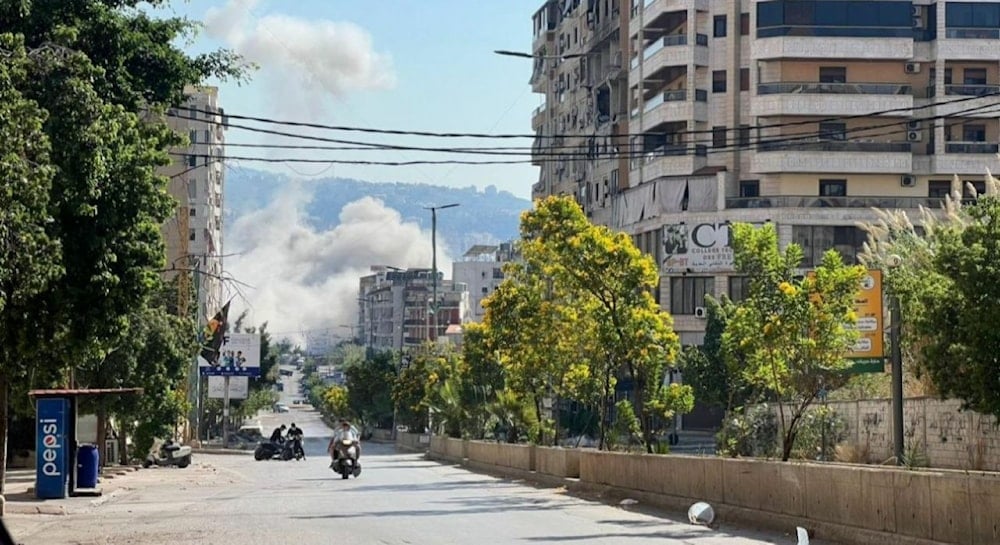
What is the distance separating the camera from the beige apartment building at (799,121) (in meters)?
76.5

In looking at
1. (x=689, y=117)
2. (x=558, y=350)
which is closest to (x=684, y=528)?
(x=558, y=350)

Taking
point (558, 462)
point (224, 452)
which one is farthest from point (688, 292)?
point (558, 462)

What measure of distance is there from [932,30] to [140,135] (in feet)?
198

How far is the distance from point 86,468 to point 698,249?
50.3m

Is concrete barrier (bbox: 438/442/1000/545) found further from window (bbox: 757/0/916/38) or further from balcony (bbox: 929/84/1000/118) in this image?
balcony (bbox: 929/84/1000/118)

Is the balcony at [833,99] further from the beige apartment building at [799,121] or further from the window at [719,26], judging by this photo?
the window at [719,26]

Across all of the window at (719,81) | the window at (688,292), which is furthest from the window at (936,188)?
the window at (688,292)

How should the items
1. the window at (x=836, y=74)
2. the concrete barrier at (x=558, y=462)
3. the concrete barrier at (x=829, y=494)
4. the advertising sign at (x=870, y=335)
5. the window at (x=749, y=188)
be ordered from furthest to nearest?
1. the window at (x=749, y=188)
2. the window at (x=836, y=74)
3. the concrete barrier at (x=558, y=462)
4. the advertising sign at (x=870, y=335)
5. the concrete barrier at (x=829, y=494)

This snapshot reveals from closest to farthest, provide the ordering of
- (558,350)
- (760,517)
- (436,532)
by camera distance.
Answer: (436,532) → (760,517) → (558,350)

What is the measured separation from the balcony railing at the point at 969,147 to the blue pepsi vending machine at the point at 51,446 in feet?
188

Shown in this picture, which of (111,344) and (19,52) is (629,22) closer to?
(111,344)

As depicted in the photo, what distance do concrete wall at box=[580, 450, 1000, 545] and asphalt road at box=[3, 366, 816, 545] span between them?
0.77 metres

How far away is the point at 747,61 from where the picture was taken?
80.8 meters

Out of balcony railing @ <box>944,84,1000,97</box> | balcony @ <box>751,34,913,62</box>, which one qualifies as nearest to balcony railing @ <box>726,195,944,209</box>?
balcony railing @ <box>944,84,1000,97</box>
